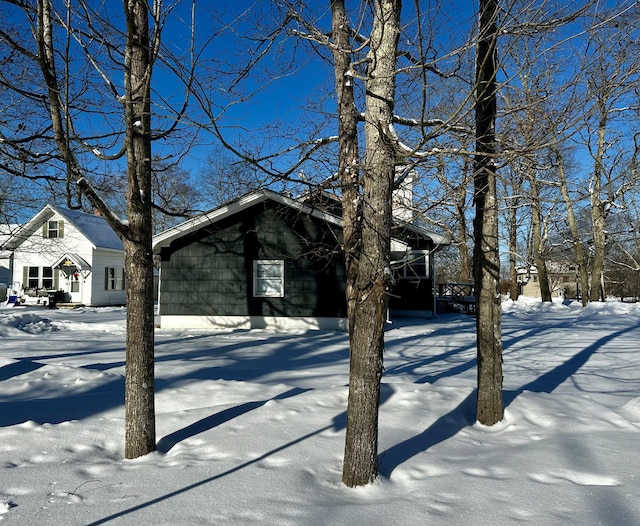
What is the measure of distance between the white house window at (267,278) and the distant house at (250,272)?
1.2 inches

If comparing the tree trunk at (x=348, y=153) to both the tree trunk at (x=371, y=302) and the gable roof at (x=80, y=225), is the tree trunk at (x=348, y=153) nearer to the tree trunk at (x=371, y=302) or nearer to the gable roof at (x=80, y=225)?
the tree trunk at (x=371, y=302)

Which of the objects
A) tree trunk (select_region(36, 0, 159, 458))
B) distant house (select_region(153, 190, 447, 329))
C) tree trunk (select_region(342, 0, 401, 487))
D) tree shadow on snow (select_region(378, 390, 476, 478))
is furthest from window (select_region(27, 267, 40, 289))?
tree trunk (select_region(342, 0, 401, 487))

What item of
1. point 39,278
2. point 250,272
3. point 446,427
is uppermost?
point 39,278

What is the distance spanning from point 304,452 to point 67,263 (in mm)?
24693

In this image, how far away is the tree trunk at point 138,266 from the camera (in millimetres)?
4059

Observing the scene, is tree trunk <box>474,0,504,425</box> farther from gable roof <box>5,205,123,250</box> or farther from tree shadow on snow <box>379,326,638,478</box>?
gable roof <box>5,205,123,250</box>

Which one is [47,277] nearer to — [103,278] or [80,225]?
[103,278]

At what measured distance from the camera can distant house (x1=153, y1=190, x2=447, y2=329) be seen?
14.3 metres

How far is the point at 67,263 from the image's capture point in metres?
25.1

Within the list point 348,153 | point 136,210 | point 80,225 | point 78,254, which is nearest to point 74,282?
point 78,254

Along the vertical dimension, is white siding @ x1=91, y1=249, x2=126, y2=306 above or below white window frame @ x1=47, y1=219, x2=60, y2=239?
below

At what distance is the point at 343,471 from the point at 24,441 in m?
2.72

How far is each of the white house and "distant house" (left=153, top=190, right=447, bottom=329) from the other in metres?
11.9

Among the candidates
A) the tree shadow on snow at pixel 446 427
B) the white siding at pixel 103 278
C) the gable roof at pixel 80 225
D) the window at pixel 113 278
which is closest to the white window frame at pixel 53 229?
the gable roof at pixel 80 225
